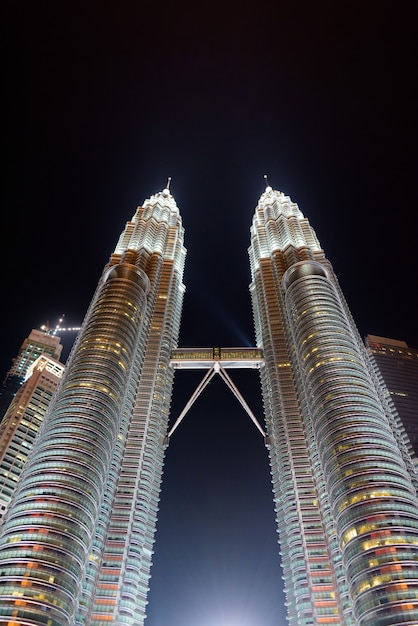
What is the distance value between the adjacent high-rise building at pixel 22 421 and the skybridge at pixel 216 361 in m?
48.5

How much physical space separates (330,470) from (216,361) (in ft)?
184

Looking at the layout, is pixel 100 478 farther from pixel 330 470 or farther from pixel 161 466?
pixel 330 470

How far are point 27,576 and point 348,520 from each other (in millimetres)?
49006

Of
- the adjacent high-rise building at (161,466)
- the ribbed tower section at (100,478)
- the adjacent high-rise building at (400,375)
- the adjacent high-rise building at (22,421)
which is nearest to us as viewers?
the adjacent high-rise building at (161,466)

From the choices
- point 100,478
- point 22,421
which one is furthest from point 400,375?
point 22,421

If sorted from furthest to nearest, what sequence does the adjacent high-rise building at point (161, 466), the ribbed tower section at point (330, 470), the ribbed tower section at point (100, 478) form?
→ the ribbed tower section at point (100, 478), the adjacent high-rise building at point (161, 466), the ribbed tower section at point (330, 470)

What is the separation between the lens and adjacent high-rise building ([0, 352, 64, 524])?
14962cm

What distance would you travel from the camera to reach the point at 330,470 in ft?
302

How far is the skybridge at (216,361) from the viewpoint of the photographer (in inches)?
5591

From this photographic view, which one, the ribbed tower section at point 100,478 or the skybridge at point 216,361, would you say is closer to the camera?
the ribbed tower section at point 100,478

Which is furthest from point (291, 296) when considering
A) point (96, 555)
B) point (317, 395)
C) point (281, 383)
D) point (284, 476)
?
point (96, 555)

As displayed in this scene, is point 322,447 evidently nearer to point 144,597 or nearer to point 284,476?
point 284,476

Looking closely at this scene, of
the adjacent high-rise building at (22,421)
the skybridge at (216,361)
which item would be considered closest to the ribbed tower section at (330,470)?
the skybridge at (216,361)

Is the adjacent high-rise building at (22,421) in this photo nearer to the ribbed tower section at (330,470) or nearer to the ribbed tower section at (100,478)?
the ribbed tower section at (100,478)
